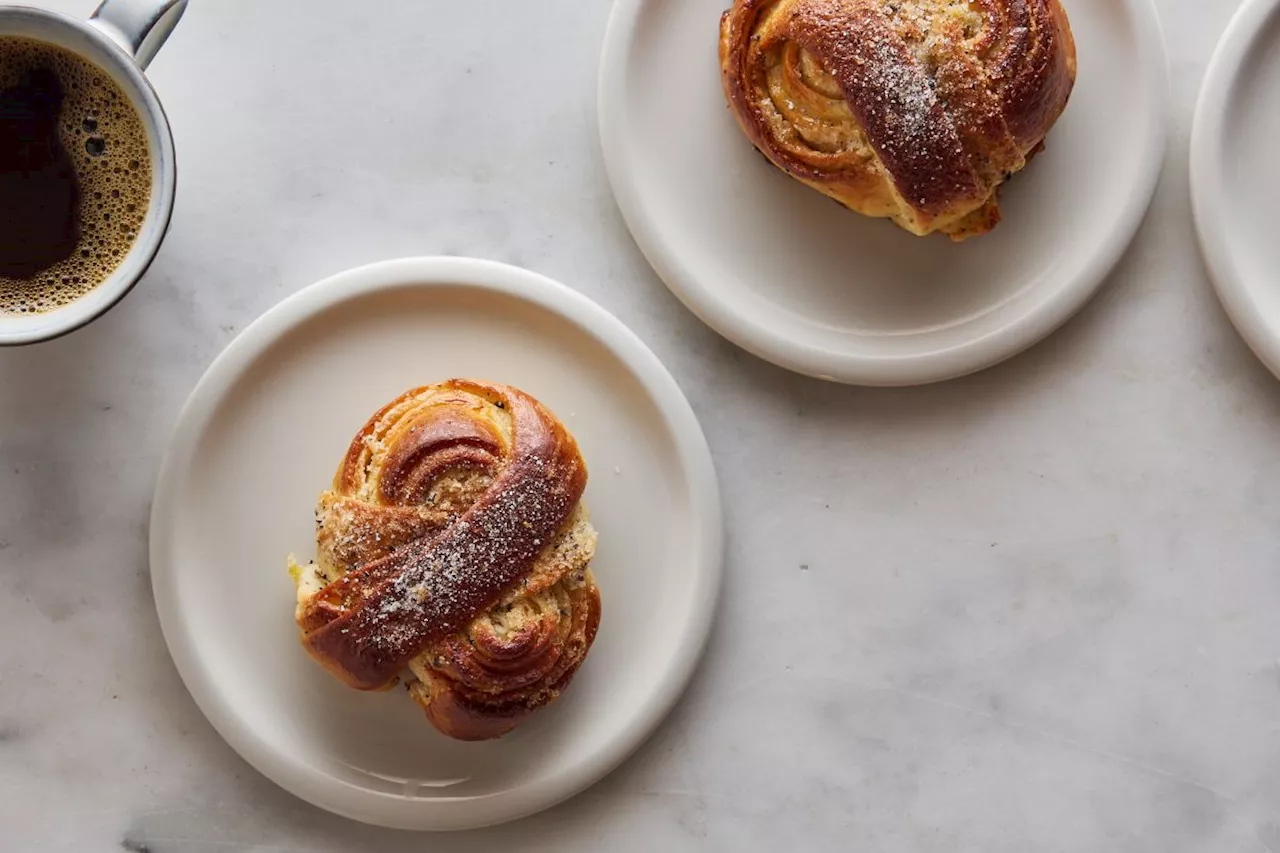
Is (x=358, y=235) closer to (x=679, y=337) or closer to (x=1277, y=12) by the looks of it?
(x=679, y=337)

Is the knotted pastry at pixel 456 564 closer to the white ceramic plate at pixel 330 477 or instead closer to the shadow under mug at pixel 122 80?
the white ceramic plate at pixel 330 477

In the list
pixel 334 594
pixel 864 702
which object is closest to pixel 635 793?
pixel 864 702

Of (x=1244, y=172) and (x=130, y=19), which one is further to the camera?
(x=1244, y=172)

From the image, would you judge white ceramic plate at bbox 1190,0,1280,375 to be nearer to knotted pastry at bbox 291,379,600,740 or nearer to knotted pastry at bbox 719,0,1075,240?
knotted pastry at bbox 719,0,1075,240

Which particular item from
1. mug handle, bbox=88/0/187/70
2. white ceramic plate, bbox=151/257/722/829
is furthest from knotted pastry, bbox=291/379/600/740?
mug handle, bbox=88/0/187/70

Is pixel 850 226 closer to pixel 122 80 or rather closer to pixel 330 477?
pixel 330 477

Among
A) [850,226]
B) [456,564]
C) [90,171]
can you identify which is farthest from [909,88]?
[90,171]
